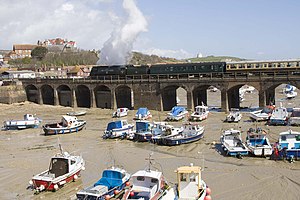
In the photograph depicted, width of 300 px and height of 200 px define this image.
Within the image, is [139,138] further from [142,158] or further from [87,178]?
[87,178]

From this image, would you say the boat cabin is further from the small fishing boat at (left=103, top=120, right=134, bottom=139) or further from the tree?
the tree

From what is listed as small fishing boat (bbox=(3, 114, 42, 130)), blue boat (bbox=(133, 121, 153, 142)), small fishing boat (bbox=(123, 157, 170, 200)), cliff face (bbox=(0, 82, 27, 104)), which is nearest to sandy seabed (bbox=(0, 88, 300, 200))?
blue boat (bbox=(133, 121, 153, 142))

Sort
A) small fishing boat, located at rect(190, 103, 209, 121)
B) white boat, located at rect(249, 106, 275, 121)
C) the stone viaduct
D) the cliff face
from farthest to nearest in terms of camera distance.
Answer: the cliff face < the stone viaduct < small fishing boat, located at rect(190, 103, 209, 121) < white boat, located at rect(249, 106, 275, 121)

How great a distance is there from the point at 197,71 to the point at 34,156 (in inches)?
1247

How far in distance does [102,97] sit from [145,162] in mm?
38044

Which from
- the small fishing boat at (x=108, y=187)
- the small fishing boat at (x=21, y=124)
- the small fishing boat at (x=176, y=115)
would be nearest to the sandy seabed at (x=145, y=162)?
the small fishing boat at (x=21, y=124)

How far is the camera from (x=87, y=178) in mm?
26594

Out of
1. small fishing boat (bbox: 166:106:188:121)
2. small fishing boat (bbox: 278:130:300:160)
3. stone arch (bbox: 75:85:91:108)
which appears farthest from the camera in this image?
stone arch (bbox: 75:85:91:108)

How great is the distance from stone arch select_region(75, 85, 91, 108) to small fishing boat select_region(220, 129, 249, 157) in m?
41.4

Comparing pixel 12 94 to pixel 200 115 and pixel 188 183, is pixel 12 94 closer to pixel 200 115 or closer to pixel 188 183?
pixel 200 115

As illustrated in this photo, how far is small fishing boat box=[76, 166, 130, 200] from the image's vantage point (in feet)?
68.9

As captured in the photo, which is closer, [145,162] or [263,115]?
[145,162]

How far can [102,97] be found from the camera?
6725 cm

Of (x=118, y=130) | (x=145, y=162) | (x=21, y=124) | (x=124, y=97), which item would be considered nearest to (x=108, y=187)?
(x=145, y=162)
